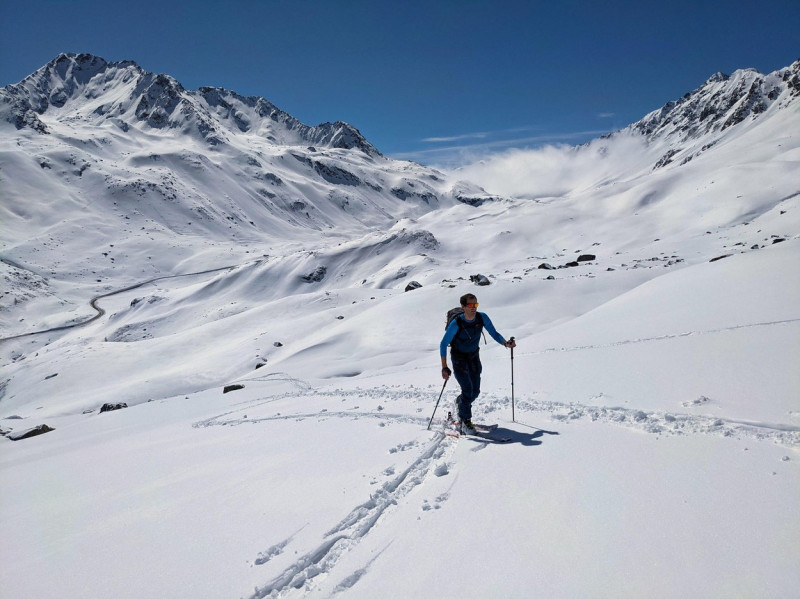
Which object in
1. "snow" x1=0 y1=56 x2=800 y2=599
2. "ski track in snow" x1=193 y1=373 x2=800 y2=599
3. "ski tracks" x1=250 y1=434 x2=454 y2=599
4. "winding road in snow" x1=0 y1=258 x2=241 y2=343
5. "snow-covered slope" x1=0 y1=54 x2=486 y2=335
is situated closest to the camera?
"snow" x1=0 y1=56 x2=800 y2=599

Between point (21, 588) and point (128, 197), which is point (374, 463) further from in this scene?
point (128, 197)

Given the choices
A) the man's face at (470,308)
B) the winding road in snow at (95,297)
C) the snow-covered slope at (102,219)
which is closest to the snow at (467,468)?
the man's face at (470,308)

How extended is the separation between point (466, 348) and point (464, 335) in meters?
0.29

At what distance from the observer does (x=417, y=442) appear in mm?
7566

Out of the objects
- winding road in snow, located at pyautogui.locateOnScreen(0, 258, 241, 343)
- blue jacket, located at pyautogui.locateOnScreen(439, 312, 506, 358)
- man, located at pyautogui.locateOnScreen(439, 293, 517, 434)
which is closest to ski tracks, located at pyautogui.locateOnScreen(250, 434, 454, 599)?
man, located at pyautogui.locateOnScreen(439, 293, 517, 434)

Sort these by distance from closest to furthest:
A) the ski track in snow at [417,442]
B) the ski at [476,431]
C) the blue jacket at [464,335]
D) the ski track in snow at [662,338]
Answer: the ski track in snow at [417,442], the ski at [476,431], the blue jacket at [464,335], the ski track in snow at [662,338]

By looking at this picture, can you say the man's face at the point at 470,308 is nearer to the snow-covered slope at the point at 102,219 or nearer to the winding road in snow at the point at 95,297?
the winding road in snow at the point at 95,297

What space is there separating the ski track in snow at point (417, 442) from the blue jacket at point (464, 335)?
1.57 meters

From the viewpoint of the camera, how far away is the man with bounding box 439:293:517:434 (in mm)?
8017

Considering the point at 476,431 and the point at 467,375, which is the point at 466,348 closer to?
the point at 467,375

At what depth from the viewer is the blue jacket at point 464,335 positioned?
806 centimetres

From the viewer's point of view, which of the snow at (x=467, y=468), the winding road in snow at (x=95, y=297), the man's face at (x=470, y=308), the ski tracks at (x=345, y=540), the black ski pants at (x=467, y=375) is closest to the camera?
the snow at (x=467, y=468)

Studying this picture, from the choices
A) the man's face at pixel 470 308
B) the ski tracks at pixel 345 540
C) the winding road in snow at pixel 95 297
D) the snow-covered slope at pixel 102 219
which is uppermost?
the snow-covered slope at pixel 102 219

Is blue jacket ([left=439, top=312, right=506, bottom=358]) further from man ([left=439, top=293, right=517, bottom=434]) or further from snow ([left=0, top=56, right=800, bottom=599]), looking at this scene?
snow ([left=0, top=56, right=800, bottom=599])
